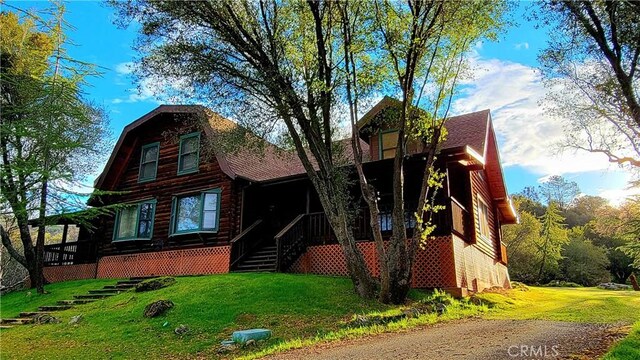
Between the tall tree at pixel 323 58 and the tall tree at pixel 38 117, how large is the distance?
8.67 ft

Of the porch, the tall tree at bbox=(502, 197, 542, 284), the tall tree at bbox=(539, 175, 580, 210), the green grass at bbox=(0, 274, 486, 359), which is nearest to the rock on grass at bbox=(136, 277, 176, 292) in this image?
the green grass at bbox=(0, 274, 486, 359)

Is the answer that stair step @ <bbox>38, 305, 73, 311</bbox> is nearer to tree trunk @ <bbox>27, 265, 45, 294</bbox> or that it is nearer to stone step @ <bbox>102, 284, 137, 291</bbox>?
stone step @ <bbox>102, 284, 137, 291</bbox>

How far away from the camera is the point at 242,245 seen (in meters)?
16.1

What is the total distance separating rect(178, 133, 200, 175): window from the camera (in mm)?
18219

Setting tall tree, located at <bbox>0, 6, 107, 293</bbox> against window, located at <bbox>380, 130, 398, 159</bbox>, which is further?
window, located at <bbox>380, 130, 398, 159</bbox>

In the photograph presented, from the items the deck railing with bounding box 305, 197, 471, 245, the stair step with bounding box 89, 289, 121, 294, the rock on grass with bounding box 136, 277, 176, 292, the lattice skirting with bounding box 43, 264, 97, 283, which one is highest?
the deck railing with bounding box 305, 197, 471, 245

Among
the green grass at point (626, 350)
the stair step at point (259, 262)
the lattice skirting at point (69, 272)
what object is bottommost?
the green grass at point (626, 350)

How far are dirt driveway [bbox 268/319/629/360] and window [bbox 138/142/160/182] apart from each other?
14467mm

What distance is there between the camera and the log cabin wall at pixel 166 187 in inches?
658

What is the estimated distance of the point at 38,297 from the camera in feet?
53.2

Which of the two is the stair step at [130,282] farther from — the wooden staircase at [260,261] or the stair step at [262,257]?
the stair step at [262,257]

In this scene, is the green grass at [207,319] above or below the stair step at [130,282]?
below

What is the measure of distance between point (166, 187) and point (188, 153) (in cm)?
175

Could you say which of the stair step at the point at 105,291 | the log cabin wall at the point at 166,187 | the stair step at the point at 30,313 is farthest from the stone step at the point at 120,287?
the log cabin wall at the point at 166,187
